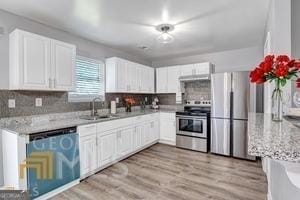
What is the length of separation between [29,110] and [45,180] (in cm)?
107

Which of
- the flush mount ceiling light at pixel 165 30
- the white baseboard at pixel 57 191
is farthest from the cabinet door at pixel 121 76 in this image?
the white baseboard at pixel 57 191

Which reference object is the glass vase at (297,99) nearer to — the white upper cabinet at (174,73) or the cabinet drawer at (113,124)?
the cabinet drawer at (113,124)

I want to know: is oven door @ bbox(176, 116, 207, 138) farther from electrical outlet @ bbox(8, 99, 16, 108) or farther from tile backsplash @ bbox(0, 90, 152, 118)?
electrical outlet @ bbox(8, 99, 16, 108)

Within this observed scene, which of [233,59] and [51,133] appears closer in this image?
[51,133]

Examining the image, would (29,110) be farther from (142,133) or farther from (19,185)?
(142,133)

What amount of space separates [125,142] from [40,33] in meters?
2.42

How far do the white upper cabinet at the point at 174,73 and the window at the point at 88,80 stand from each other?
6.07 ft

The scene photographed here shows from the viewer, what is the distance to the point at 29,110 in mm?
2559

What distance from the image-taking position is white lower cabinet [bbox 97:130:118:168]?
2.88 metres

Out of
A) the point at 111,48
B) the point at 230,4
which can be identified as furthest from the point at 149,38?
the point at 230,4

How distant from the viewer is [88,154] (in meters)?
2.67

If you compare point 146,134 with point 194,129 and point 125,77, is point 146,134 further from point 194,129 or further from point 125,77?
point 125,77

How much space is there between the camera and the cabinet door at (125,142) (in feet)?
10.9

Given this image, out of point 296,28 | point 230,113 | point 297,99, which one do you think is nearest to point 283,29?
point 296,28
